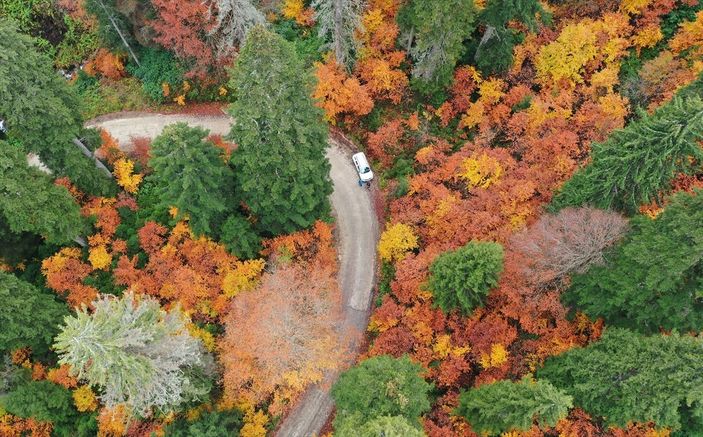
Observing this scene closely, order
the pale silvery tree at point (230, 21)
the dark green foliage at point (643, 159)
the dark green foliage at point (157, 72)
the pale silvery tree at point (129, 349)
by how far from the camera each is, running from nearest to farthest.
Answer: the pale silvery tree at point (129, 349)
the dark green foliage at point (643, 159)
the pale silvery tree at point (230, 21)
the dark green foliage at point (157, 72)

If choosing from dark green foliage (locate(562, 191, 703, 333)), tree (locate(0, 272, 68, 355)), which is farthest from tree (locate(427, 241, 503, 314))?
tree (locate(0, 272, 68, 355))

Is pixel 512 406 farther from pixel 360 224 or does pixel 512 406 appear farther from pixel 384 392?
pixel 360 224

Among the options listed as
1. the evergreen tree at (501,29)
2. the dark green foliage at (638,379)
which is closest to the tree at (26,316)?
the dark green foliage at (638,379)

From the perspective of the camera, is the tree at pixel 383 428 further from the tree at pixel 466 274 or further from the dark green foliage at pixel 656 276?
the dark green foliage at pixel 656 276

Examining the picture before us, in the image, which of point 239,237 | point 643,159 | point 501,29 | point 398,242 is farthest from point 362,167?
point 643,159

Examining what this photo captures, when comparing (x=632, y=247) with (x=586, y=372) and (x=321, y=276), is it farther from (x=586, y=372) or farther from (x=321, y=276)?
(x=321, y=276)
